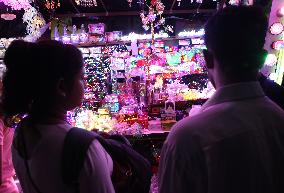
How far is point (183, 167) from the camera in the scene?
1.08m

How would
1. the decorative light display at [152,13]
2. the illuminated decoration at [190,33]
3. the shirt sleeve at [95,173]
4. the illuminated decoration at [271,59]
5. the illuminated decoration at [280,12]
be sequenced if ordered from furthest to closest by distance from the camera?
the illuminated decoration at [190,33] → the decorative light display at [152,13] → the illuminated decoration at [271,59] → the illuminated decoration at [280,12] → the shirt sleeve at [95,173]

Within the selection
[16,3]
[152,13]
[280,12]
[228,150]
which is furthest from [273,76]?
[16,3]

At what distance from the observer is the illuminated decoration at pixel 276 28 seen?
349 cm

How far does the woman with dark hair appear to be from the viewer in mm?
1396

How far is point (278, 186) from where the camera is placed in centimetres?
114

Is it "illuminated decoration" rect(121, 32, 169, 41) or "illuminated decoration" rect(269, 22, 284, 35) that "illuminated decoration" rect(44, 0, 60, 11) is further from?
"illuminated decoration" rect(269, 22, 284, 35)

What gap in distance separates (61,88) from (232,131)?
796mm

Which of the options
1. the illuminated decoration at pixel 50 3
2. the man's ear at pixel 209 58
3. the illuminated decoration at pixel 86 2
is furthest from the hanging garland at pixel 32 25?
the man's ear at pixel 209 58

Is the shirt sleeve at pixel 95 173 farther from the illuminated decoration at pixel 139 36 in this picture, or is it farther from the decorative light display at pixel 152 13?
the illuminated decoration at pixel 139 36

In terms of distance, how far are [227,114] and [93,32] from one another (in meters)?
6.22

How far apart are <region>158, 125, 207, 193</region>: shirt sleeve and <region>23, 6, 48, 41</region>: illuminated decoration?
594 centimetres

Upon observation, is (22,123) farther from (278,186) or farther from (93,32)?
(93,32)

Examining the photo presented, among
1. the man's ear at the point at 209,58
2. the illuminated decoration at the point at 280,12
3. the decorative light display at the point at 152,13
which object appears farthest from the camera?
the decorative light display at the point at 152,13

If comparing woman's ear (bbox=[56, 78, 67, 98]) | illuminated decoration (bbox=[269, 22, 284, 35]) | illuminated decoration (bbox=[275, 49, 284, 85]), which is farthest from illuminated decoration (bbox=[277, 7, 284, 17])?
woman's ear (bbox=[56, 78, 67, 98])
